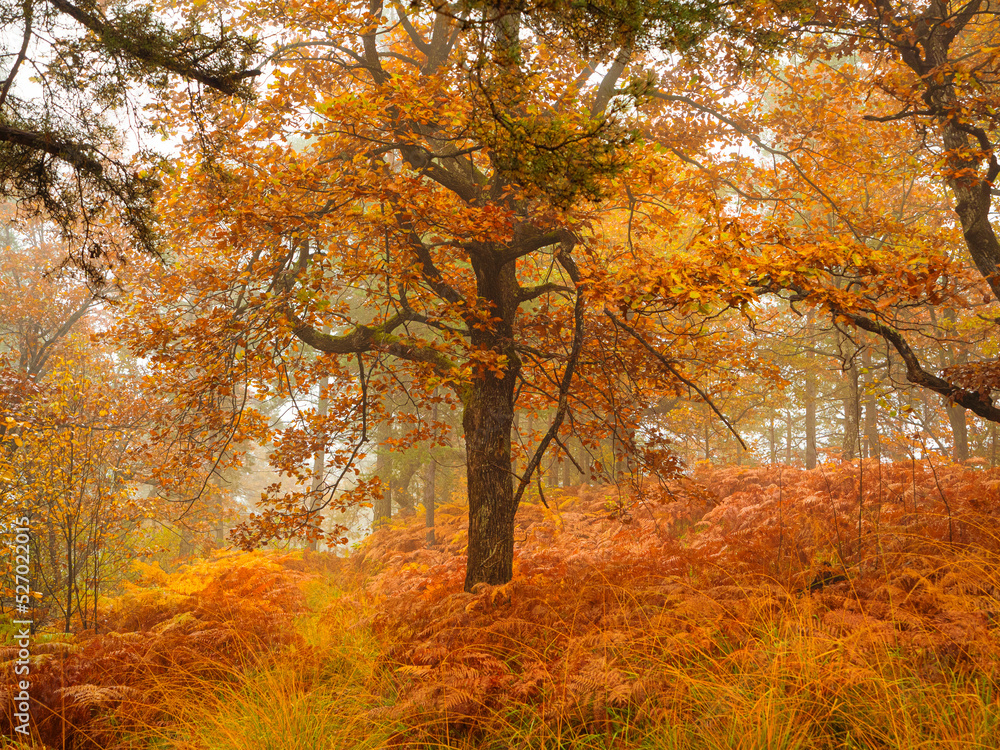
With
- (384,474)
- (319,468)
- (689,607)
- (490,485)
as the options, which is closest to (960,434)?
(689,607)

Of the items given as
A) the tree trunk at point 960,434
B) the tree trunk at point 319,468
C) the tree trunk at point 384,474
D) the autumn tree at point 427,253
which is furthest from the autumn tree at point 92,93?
the tree trunk at point 960,434

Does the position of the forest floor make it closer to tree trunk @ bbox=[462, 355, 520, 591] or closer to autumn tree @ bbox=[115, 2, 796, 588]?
tree trunk @ bbox=[462, 355, 520, 591]

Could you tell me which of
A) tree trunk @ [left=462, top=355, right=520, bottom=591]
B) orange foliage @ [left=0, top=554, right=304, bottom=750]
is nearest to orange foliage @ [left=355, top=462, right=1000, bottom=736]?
tree trunk @ [left=462, top=355, right=520, bottom=591]

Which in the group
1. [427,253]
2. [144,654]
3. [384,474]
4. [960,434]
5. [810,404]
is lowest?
[144,654]

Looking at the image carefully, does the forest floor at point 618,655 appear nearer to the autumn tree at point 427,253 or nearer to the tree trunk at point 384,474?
the autumn tree at point 427,253

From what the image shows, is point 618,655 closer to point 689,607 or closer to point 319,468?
point 689,607

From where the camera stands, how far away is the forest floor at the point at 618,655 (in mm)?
3455

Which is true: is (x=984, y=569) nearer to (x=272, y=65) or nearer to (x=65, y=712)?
(x=65, y=712)

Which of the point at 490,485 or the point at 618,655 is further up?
the point at 490,485

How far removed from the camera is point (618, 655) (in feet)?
13.9

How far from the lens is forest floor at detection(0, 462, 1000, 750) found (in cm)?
346

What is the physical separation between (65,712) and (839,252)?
274 inches

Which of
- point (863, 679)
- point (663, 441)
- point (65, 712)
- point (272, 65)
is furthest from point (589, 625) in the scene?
point (272, 65)

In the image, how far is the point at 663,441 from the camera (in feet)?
21.8
